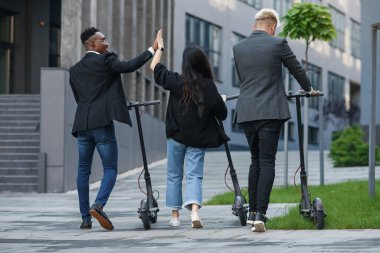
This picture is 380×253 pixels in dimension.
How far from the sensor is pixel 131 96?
101 ft

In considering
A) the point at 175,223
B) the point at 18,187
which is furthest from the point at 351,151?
the point at 175,223

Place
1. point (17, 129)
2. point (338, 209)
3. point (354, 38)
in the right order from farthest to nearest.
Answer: point (354, 38) → point (17, 129) → point (338, 209)

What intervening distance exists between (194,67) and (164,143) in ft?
83.4

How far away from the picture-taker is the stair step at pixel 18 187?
70.0 feet

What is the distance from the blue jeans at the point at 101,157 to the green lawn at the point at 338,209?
1.63m

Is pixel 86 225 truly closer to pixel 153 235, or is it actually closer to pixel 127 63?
pixel 153 235

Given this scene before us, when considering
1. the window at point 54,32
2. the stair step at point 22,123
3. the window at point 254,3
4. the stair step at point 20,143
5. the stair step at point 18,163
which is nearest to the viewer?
the stair step at point 18,163

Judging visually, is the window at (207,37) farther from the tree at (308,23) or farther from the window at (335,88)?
the tree at (308,23)

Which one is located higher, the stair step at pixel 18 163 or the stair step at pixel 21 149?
the stair step at pixel 21 149

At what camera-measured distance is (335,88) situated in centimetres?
7381

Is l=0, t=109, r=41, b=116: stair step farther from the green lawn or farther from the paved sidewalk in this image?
the green lawn

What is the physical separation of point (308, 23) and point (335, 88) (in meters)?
54.6

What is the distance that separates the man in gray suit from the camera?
34.4 ft

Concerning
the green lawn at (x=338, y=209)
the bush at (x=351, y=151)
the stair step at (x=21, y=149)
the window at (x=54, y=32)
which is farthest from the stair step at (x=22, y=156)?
the window at (x=54, y=32)
